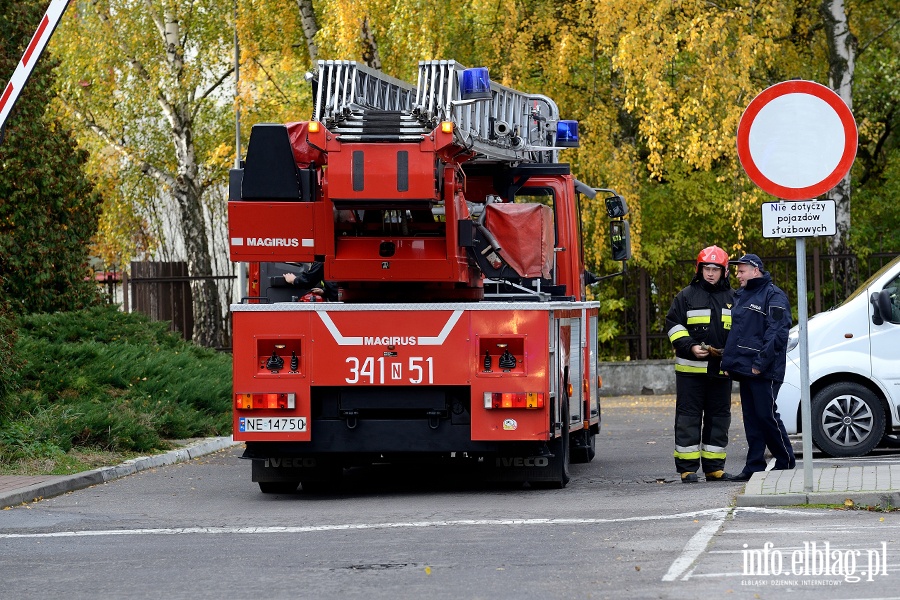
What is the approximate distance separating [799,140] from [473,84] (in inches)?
104

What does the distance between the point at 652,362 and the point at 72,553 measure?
1753 centimetres

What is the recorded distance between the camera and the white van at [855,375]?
1403 centimetres

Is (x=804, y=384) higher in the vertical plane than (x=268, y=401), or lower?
higher

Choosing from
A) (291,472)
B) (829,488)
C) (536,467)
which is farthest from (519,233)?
(829,488)

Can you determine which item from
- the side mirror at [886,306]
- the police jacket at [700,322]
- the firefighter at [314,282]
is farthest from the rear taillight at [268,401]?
the side mirror at [886,306]

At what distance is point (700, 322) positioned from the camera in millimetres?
12586

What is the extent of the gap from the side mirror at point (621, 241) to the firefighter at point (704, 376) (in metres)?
2.07

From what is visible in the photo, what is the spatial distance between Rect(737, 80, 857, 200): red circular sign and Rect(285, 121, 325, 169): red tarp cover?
3279 mm

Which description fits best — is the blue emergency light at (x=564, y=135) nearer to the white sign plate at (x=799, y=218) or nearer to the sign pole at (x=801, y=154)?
the sign pole at (x=801, y=154)

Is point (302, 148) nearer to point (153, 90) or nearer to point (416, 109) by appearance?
point (416, 109)

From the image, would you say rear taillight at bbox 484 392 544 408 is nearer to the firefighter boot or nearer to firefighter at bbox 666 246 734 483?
firefighter at bbox 666 246 734 483

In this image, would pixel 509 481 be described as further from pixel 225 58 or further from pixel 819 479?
pixel 225 58

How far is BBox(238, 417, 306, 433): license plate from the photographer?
38.5 feet

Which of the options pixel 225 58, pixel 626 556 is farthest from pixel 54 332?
pixel 225 58
